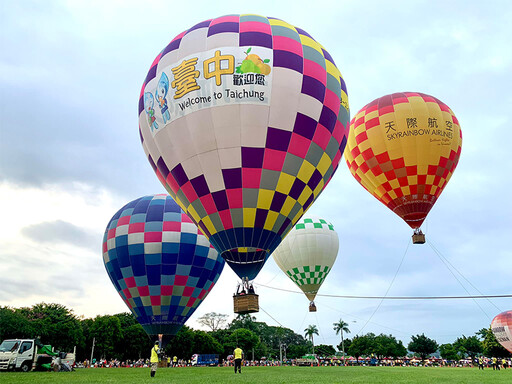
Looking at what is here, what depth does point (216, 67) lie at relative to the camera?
42.5ft

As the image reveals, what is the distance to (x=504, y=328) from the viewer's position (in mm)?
40219

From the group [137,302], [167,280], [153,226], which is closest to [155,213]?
[153,226]

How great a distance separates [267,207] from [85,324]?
50420 mm

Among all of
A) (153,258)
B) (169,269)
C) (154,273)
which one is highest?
(153,258)

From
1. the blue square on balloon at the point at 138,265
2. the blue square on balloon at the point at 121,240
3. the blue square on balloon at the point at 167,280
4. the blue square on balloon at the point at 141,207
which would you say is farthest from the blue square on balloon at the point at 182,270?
the blue square on balloon at the point at 141,207

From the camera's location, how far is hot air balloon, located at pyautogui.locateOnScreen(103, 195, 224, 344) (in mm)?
21453

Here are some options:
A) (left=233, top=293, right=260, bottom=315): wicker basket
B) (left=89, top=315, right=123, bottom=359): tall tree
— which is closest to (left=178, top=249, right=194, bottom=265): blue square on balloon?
(left=233, top=293, right=260, bottom=315): wicker basket

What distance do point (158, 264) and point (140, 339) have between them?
1428 inches

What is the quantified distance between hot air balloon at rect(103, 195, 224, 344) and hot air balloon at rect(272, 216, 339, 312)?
793 cm

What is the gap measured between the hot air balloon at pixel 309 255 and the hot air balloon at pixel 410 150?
24.6 feet

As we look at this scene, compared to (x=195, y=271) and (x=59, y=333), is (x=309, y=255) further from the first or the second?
(x=59, y=333)

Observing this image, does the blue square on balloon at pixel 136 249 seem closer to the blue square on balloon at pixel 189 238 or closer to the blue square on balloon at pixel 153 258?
the blue square on balloon at pixel 153 258

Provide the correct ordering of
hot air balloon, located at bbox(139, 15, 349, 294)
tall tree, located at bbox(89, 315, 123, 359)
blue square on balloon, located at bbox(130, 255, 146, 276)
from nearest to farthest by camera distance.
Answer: hot air balloon, located at bbox(139, 15, 349, 294) < blue square on balloon, located at bbox(130, 255, 146, 276) < tall tree, located at bbox(89, 315, 123, 359)

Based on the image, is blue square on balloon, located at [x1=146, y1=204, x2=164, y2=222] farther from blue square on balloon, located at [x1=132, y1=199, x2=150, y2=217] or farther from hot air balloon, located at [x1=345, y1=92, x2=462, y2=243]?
hot air balloon, located at [x1=345, y1=92, x2=462, y2=243]
